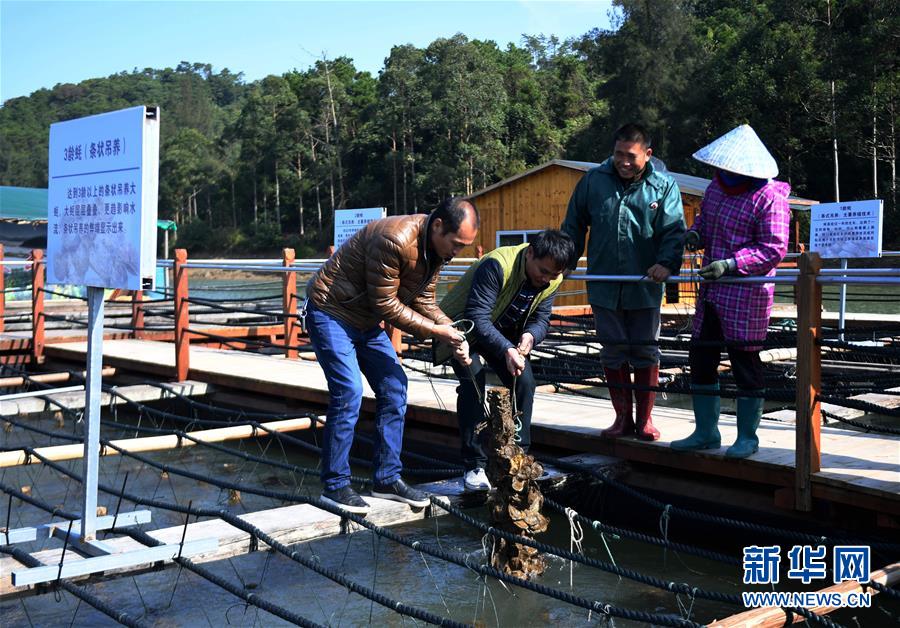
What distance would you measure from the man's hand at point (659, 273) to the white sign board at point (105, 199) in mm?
2227

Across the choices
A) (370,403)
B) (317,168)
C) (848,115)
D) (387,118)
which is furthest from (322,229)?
(370,403)

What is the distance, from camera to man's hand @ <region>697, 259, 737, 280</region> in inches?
158

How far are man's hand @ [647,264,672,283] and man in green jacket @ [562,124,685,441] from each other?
45mm

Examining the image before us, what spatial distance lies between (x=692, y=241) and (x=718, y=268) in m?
0.35

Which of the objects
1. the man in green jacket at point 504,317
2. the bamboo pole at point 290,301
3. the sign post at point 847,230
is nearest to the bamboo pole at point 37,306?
the bamboo pole at point 290,301

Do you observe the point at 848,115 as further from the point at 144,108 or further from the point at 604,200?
the point at 144,108

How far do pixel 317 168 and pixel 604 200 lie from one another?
160ft

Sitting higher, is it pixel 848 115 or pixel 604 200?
pixel 848 115

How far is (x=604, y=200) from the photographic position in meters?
4.57

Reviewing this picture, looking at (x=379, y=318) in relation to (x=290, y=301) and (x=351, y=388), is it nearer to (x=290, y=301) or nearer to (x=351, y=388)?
(x=351, y=388)

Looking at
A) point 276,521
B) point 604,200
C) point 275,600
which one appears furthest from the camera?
point 604,200

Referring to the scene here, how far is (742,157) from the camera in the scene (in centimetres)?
404

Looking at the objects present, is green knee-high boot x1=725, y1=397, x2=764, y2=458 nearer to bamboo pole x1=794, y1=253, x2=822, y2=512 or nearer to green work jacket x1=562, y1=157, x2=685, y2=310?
bamboo pole x1=794, y1=253, x2=822, y2=512

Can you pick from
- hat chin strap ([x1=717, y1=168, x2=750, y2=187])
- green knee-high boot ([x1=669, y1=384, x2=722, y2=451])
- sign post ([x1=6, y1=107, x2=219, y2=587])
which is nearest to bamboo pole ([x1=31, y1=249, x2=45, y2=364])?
sign post ([x1=6, y1=107, x2=219, y2=587])
